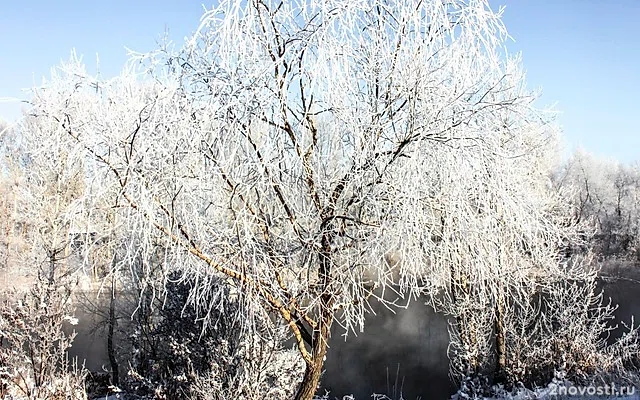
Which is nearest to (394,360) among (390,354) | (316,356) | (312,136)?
(390,354)

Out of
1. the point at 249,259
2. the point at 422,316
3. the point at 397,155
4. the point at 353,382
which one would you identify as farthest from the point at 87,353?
the point at 397,155

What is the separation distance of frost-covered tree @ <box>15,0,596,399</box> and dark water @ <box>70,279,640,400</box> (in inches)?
210

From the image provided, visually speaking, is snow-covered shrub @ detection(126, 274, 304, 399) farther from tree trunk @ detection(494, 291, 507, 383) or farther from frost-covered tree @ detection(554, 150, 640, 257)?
frost-covered tree @ detection(554, 150, 640, 257)

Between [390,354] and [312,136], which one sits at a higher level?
[312,136]

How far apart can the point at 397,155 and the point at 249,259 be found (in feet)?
3.53

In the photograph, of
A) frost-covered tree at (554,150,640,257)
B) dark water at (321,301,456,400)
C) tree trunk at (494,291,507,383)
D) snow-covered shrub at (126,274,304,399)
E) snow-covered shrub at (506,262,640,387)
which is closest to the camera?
snow-covered shrub at (126,274,304,399)

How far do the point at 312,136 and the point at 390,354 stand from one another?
979 centimetres

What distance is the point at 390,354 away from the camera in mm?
12008

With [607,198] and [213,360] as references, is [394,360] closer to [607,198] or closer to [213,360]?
[213,360]

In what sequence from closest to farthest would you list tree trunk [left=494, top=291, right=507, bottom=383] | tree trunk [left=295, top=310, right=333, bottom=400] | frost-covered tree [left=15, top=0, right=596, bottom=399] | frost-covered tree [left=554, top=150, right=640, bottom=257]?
frost-covered tree [left=15, top=0, right=596, bottom=399]
tree trunk [left=295, top=310, right=333, bottom=400]
tree trunk [left=494, top=291, right=507, bottom=383]
frost-covered tree [left=554, top=150, right=640, bottom=257]

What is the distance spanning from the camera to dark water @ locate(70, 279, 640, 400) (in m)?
9.87

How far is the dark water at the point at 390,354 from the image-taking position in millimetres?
9867

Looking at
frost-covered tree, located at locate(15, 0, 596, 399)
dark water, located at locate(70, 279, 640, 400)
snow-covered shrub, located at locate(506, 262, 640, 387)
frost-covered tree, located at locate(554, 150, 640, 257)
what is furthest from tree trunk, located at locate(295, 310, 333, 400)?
frost-covered tree, located at locate(554, 150, 640, 257)

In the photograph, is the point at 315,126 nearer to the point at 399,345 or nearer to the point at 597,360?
the point at 597,360
